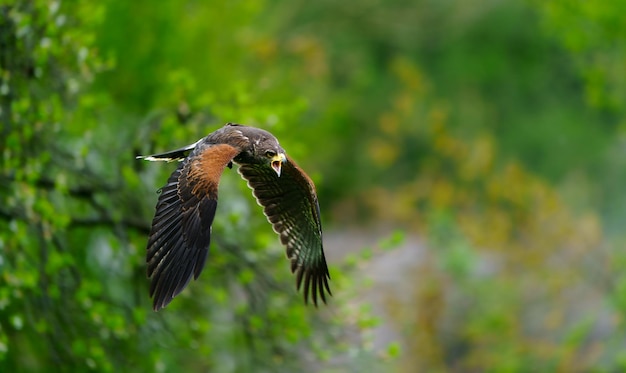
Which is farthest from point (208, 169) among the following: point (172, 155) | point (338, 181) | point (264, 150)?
point (338, 181)

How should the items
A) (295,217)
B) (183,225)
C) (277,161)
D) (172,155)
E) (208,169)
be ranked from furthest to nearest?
1. (295,217)
2. (172,155)
3. (277,161)
4. (208,169)
5. (183,225)

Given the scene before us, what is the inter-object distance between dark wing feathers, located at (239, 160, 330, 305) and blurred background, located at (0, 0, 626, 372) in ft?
2.62

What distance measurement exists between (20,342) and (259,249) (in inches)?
78.4

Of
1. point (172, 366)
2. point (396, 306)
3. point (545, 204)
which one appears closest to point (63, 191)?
point (172, 366)

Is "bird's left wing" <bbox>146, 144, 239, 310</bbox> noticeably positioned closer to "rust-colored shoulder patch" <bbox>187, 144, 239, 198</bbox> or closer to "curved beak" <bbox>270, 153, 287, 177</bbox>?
"rust-colored shoulder patch" <bbox>187, 144, 239, 198</bbox>

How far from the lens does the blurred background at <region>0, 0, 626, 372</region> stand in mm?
8438

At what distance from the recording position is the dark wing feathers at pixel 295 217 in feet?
25.0

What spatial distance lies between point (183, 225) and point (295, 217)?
174 cm

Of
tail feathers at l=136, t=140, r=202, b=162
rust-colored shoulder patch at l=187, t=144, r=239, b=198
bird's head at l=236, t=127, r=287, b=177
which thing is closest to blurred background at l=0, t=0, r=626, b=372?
tail feathers at l=136, t=140, r=202, b=162

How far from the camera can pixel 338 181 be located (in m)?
22.2

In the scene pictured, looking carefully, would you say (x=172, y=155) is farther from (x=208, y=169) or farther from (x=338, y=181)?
(x=338, y=181)

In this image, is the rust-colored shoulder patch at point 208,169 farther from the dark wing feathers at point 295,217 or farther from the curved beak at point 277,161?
the dark wing feathers at point 295,217

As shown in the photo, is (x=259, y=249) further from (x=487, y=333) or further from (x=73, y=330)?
(x=487, y=333)

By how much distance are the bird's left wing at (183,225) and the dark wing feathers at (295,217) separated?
3.73 ft
